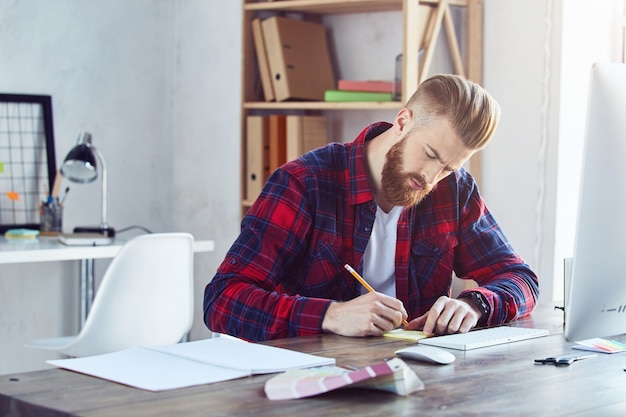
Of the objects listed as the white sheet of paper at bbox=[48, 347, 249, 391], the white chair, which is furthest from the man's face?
the white chair

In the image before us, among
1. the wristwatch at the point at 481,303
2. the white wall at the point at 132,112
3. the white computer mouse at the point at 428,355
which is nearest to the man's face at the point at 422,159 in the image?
the wristwatch at the point at 481,303

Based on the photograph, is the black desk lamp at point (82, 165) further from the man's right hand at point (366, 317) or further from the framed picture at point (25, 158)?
the man's right hand at point (366, 317)

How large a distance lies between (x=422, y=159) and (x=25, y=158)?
89.8 inches

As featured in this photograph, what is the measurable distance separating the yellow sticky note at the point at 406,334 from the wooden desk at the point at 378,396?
8.6 inches

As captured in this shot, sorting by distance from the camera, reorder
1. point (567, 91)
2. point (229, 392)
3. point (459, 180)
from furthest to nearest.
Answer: point (567, 91) < point (459, 180) < point (229, 392)

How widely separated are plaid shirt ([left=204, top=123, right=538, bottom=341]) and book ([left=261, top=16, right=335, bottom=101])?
4.69 feet

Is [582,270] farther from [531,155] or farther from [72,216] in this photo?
[72,216]

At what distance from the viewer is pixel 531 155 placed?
334cm

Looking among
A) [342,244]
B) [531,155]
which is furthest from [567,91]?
[342,244]

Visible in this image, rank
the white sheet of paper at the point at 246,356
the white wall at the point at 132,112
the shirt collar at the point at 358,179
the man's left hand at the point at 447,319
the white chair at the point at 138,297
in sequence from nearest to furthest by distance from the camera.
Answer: the white sheet of paper at the point at 246,356, the man's left hand at the point at 447,319, the shirt collar at the point at 358,179, the white chair at the point at 138,297, the white wall at the point at 132,112

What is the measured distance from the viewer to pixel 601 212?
1.46 m

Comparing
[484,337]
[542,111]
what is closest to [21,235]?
[542,111]

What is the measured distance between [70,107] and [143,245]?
3.91ft

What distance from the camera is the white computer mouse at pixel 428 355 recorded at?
1529 mm
